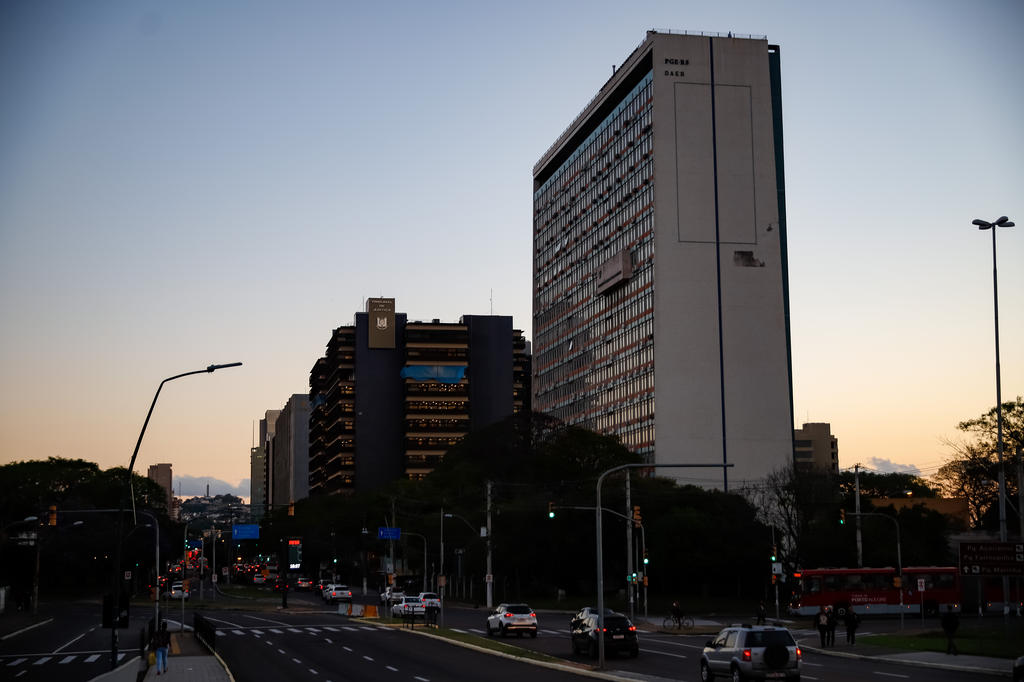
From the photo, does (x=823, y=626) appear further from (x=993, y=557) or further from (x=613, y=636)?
(x=613, y=636)

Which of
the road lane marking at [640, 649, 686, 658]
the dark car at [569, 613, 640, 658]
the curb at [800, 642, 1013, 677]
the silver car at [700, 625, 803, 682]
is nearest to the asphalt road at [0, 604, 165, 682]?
the dark car at [569, 613, 640, 658]

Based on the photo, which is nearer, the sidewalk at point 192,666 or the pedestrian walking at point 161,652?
the sidewalk at point 192,666

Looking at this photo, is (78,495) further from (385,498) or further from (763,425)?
(763,425)

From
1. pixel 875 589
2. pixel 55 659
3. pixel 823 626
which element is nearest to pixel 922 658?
pixel 823 626

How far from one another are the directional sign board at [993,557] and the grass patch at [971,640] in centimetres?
305

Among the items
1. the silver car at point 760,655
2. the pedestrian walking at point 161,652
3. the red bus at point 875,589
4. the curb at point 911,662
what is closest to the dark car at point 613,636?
the curb at point 911,662

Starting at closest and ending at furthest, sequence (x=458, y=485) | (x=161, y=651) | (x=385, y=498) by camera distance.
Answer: (x=161, y=651) → (x=458, y=485) → (x=385, y=498)

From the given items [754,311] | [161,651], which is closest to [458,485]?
[754,311]

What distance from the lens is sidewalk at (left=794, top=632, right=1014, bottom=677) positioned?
3572cm

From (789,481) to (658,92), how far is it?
180 feet

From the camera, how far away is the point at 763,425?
134 meters

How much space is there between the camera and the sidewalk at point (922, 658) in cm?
3572

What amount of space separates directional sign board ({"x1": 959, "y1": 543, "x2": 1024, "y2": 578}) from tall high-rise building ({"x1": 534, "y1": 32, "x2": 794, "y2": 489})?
3500 inches

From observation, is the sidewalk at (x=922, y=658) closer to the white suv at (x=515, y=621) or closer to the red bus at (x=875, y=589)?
the white suv at (x=515, y=621)
